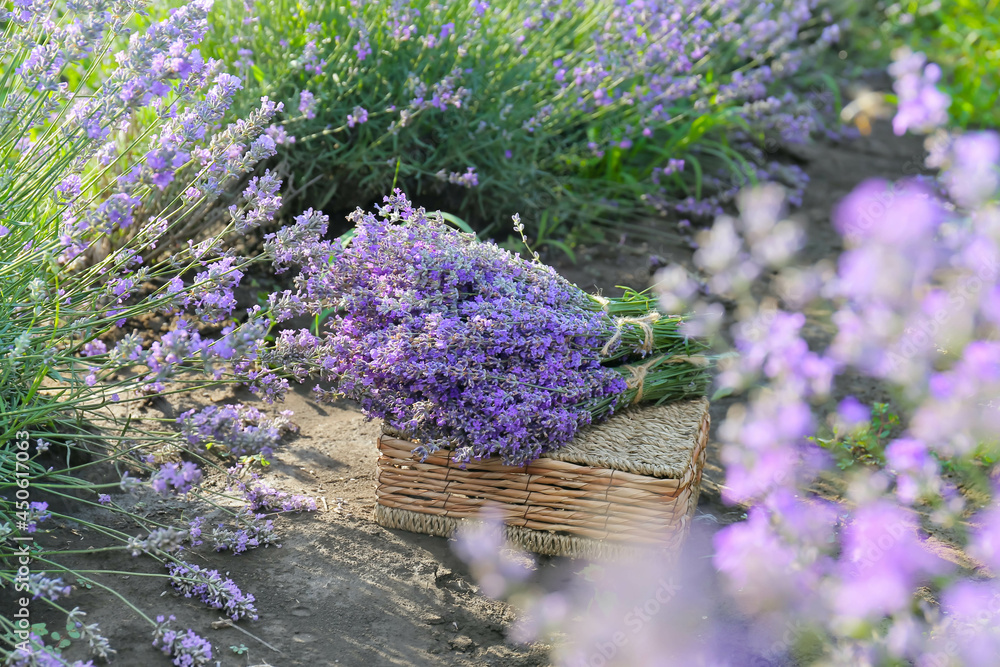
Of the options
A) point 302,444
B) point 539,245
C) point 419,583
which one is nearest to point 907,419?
point 539,245

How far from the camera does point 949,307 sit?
85 centimetres

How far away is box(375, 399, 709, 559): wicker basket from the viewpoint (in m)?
1.74

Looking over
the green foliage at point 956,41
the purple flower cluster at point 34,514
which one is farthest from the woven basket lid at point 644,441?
the green foliage at point 956,41

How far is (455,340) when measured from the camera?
1735 millimetres

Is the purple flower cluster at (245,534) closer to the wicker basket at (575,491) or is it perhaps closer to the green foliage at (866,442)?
the wicker basket at (575,491)

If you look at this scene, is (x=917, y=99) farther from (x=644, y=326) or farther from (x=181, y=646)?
(x=181, y=646)

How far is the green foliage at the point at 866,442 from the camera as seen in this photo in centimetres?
230

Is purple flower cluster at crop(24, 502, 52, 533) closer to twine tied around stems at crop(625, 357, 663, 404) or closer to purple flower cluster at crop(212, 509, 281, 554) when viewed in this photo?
purple flower cluster at crop(212, 509, 281, 554)

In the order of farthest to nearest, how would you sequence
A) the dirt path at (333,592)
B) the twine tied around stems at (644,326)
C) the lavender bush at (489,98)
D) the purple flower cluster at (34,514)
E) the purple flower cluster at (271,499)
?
the lavender bush at (489,98), the twine tied around stems at (644,326), the purple flower cluster at (271,499), the dirt path at (333,592), the purple flower cluster at (34,514)

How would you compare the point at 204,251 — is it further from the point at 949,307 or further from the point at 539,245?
the point at 539,245

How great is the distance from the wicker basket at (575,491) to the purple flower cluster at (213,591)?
1.39 feet

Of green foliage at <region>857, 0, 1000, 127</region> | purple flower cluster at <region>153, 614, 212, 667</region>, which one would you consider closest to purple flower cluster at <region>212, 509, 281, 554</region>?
purple flower cluster at <region>153, 614, 212, 667</region>

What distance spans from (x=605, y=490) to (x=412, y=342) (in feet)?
1.67

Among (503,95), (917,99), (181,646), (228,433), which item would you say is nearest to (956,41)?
(503,95)
